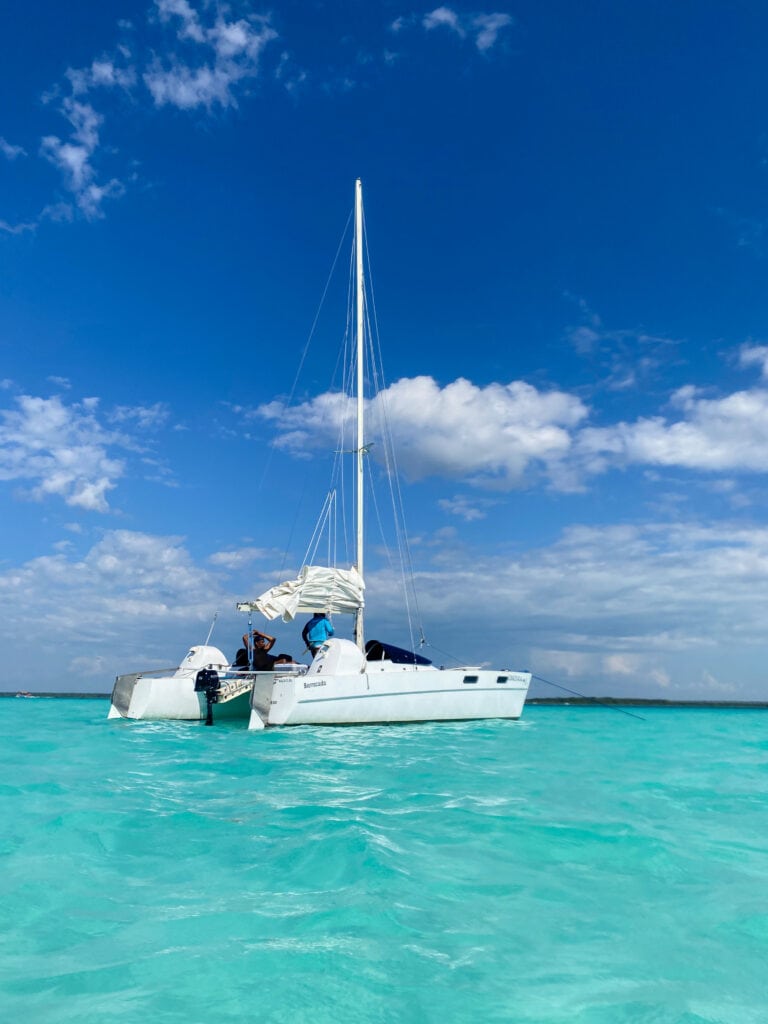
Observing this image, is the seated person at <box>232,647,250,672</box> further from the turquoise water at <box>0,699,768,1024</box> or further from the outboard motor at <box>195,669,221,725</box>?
the turquoise water at <box>0,699,768,1024</box>

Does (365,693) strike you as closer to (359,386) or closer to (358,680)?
(358,680)

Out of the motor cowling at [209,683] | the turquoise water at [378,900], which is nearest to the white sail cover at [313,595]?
the motor cowling at [209,683]

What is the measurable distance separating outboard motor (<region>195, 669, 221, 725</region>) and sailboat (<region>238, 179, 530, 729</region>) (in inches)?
43.7

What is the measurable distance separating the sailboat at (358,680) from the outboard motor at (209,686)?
1109 millimetres

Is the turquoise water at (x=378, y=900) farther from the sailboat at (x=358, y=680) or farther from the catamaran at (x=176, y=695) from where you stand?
the catamaran at (x=176, y=695)

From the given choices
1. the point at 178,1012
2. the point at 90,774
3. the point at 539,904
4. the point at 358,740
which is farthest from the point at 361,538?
the point at 178,1012

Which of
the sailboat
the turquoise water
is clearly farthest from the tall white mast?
the turquoise water

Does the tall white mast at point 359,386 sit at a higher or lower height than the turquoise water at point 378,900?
higher

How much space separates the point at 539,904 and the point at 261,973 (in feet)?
7.97

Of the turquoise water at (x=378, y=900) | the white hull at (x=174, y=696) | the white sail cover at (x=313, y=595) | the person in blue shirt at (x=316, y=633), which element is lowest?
the turquoise water at (x=378, y=900)

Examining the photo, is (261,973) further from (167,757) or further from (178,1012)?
(167,757)

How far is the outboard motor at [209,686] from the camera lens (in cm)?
2077

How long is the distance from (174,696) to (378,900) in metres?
17.8

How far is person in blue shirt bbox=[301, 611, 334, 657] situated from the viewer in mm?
23172
